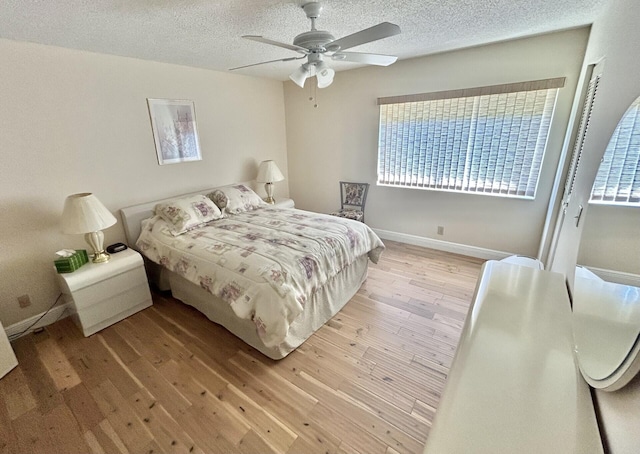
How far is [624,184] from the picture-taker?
0.88 meters

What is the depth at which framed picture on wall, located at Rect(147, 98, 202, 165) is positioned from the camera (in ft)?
10.0

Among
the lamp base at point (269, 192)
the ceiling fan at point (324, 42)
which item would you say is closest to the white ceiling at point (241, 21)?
the ceiling fan at point (324, 42)

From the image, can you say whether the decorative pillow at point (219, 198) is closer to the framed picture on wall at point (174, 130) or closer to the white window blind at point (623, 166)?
the framed picture on wall at point (174, 130)

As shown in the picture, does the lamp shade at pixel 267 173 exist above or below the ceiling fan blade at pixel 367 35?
below

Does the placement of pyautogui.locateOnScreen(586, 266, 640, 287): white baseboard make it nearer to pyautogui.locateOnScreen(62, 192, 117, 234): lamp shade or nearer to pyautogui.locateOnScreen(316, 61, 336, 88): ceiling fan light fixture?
pyautogui.locateOnScreen(316, 61, 336, 88): ceiling fan light fixture

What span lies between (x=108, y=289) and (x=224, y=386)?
142 centimetres

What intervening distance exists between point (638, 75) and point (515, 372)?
52.0 inches

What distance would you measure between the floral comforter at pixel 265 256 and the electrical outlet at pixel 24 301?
0.93 metres

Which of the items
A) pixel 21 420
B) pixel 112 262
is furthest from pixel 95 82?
pixel 21 420

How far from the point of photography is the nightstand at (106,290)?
7.29 ft

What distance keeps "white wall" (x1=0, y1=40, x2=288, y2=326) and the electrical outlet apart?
0.03 metres

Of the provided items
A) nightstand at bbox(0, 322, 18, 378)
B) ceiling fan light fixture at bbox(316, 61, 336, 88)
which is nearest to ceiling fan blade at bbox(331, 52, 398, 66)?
ceiling fan light fixture at bbox(316, 61, 336, 88)

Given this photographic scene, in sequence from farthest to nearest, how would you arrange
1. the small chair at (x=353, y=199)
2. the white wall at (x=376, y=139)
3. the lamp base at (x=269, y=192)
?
the lamp base at (x=269, y=192), the small chair at (x=353, y=199), the white wall at (x=376, y=139)

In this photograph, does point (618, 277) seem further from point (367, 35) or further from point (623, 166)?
point (367, 35)
